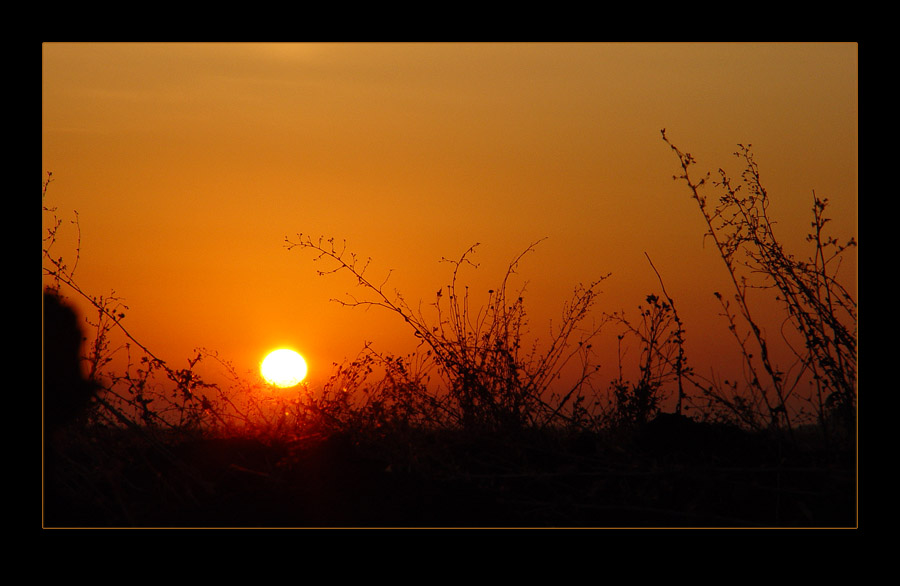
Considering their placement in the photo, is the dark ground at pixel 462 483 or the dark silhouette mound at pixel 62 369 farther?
the dark silhouette mound at pixel 62 369

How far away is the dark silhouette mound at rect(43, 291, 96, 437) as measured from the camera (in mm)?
Result: 5051

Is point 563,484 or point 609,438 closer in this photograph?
point 563,484

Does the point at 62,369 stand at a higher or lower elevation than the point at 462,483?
higher

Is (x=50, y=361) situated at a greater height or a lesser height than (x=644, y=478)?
greater

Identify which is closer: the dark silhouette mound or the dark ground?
the dark ground

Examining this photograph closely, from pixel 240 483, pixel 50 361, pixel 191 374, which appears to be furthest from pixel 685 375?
pixel 50 361

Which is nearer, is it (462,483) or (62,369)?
(462,483)

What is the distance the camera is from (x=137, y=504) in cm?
436

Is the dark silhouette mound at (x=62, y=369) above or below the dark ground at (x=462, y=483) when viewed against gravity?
above

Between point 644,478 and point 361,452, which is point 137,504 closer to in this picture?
point 361,452

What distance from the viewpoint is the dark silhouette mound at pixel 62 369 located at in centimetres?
505

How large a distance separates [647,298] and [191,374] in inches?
110

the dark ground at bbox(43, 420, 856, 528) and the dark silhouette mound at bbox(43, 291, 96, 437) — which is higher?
the dark silhouette mound at bbox(43, 291, 96, 437)

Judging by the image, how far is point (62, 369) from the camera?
5.08 meters
